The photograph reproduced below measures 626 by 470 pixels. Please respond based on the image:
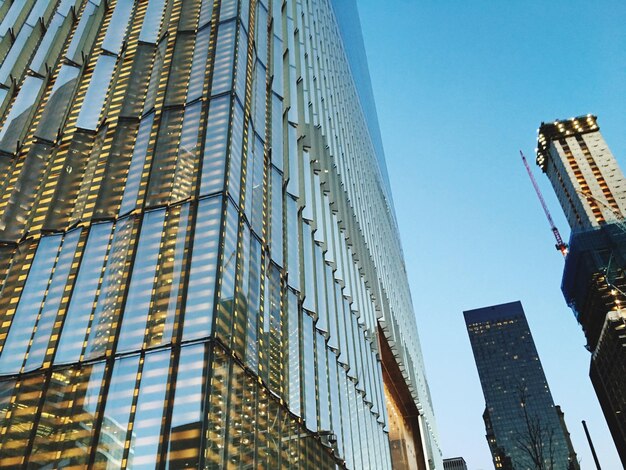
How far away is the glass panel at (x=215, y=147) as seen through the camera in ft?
46.1

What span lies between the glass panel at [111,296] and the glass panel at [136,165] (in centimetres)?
67

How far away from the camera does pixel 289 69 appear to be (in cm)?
2509

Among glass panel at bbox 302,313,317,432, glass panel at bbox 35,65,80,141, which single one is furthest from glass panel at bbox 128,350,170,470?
glass panel at bbox 35,65,80,141

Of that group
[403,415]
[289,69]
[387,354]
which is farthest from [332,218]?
[403,415]

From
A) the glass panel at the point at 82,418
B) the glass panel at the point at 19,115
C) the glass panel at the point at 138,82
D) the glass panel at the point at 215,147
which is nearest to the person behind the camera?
the glass panel at the point at 82,418

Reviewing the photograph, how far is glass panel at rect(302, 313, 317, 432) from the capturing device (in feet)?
54.2

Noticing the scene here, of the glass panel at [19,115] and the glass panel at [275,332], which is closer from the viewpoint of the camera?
the glass panel at [275,332]

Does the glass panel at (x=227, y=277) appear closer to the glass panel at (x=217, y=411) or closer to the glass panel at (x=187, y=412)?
the glass panel at (x=217, y=411)

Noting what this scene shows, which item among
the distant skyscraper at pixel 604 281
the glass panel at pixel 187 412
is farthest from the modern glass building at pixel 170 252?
the distant skyscraper at pixel 604 281

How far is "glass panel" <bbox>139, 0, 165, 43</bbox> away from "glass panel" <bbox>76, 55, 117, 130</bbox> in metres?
1.48

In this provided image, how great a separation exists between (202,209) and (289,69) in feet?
44.6

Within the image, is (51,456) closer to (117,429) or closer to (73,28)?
(117,429)

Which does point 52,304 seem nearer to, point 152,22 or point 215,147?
point 215,147

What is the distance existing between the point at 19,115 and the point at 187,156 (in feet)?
28.6
